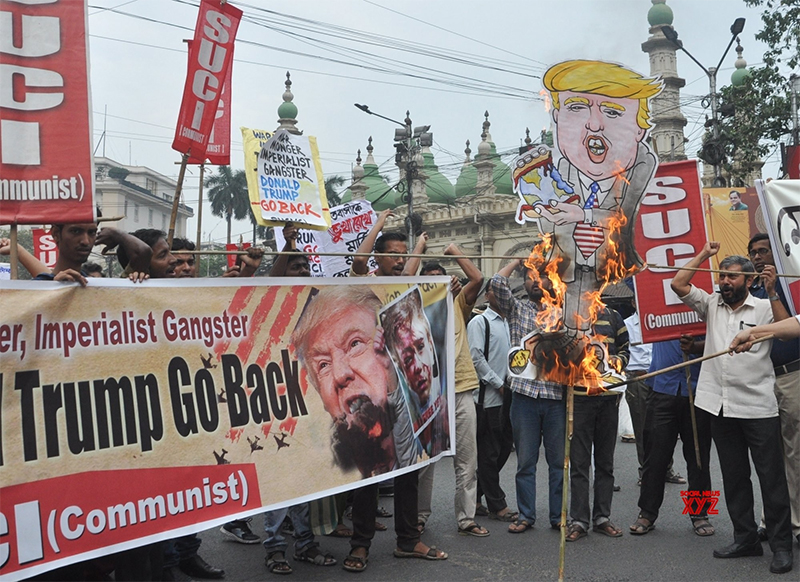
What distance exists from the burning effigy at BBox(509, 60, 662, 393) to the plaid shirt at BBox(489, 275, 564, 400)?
1.78m

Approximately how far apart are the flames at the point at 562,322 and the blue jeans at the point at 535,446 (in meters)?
1.73

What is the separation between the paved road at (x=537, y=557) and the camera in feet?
17.7

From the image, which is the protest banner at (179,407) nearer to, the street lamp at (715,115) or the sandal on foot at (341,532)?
the sandal on foot at (341,532)

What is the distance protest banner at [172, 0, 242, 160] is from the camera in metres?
5.68

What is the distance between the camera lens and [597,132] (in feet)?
15.5

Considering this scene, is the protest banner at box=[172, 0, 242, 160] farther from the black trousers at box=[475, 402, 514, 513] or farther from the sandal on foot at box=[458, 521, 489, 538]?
the sandal on foot at box=[458, 521, 489, 538]

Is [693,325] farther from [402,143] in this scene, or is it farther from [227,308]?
[402,143]

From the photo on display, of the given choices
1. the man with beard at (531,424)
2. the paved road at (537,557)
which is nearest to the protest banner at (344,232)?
the man with beard at (531,424)

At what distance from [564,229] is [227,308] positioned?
202 centimetres

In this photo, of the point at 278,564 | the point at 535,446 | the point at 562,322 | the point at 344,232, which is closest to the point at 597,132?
the point at 562,322

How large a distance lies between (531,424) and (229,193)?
189ft

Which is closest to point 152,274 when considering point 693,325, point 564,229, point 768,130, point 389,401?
point 389,401

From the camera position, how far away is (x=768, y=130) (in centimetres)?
2020

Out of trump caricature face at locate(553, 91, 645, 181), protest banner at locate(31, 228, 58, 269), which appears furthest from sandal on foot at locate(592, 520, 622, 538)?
protest banner at locate(31, 228, 58, 269)
